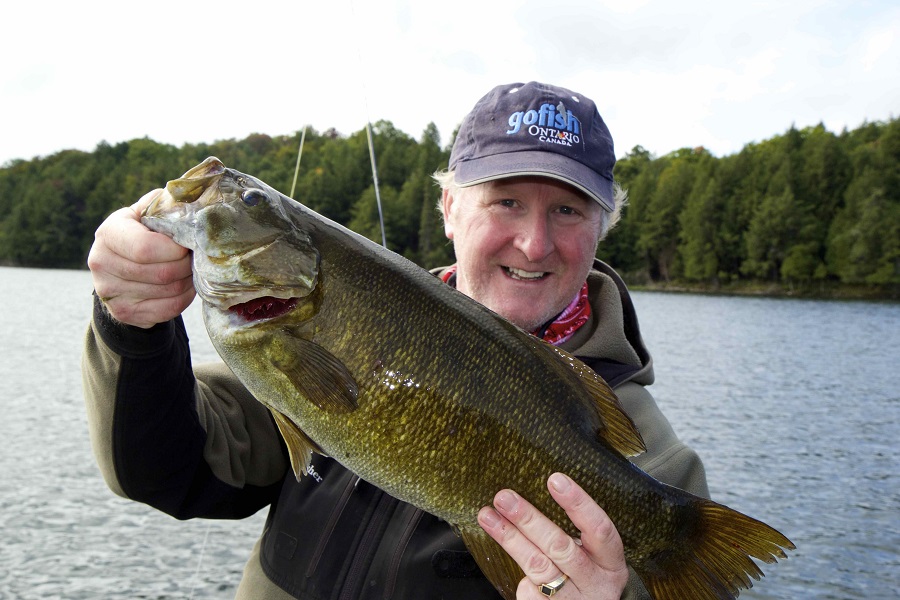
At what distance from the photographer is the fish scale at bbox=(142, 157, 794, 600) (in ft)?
7.22

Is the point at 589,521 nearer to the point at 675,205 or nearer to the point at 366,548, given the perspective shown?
the point at 366,548

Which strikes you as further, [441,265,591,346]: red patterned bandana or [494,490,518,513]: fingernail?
[441,265,591,346]: red patterned bandana

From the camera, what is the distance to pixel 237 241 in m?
2.23

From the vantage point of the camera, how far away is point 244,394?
3.20 metres

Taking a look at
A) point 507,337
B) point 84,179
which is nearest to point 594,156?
point 507,337

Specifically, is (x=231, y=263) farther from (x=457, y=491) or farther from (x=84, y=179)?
(x=84, y=179)

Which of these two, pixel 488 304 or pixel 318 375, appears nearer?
pixel 318 375

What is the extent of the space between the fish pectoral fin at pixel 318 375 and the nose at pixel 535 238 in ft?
4.22

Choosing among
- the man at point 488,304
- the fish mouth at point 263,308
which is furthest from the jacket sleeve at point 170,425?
the fish mouth at point 263,308

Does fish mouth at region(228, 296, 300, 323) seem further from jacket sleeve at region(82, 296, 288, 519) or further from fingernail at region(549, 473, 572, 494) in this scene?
fingernail at region(549, 473, 572, 494)

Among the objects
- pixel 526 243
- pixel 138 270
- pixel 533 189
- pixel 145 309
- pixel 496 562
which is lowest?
pixel 496 562

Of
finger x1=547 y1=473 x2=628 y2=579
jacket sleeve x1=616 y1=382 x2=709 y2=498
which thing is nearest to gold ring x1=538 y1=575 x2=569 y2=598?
finger x1=547 y1=473 x2=628 y2=579

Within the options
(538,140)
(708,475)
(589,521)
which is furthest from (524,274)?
(708,475)

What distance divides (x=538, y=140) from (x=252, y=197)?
145 cm
